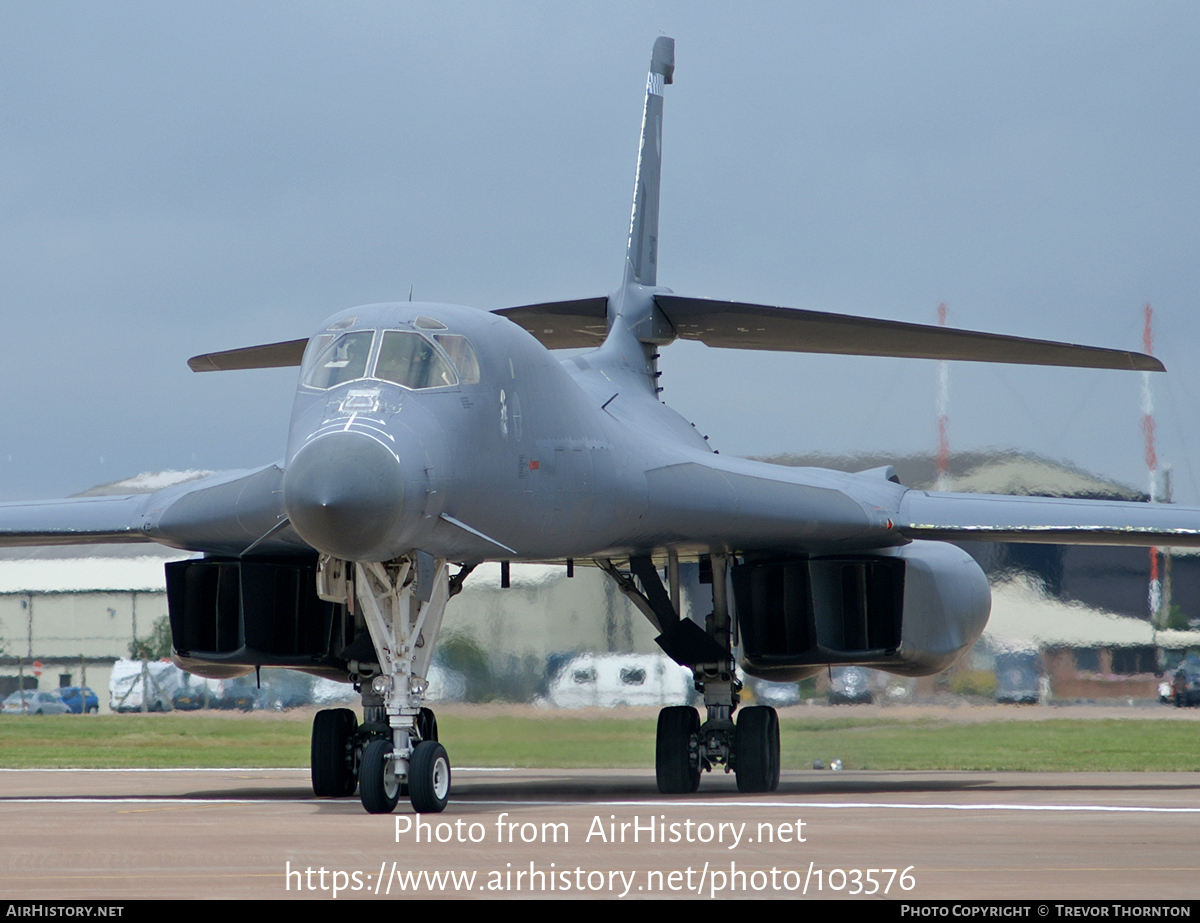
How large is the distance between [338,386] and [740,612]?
600 cm

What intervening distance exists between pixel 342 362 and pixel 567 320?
274 inches

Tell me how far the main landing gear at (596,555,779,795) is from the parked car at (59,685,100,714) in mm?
16839

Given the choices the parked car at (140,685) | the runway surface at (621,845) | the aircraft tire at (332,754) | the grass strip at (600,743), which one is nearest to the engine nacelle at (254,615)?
the aircraft tire at (332,754)

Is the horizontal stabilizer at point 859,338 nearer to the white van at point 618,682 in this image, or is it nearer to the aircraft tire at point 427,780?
the white van at point 618,682

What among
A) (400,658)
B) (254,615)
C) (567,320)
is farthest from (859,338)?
(400,658)

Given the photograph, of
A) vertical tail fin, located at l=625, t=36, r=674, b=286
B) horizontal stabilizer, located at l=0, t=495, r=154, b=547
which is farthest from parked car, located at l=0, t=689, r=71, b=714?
vertical tail fin, located at l=625, t=36, r=674, b=286

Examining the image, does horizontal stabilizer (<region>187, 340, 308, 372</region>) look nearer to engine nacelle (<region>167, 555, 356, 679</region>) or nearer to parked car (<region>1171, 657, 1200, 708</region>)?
engine nacelle (<region>167, 555, 356, 679</region>)

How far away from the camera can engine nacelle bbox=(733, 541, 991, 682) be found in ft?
47.8

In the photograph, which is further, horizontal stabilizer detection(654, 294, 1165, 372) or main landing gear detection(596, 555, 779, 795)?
horizontal stabilizer detection(654, 294, 1165, 372)

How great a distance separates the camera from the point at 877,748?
18.8 metres

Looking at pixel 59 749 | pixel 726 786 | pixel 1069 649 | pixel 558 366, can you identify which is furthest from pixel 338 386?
pixel 59 749

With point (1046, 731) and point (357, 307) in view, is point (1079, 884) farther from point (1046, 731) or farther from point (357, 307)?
point (1046, 731)

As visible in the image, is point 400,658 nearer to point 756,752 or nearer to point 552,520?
point 552,520

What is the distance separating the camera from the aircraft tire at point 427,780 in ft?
33.3
